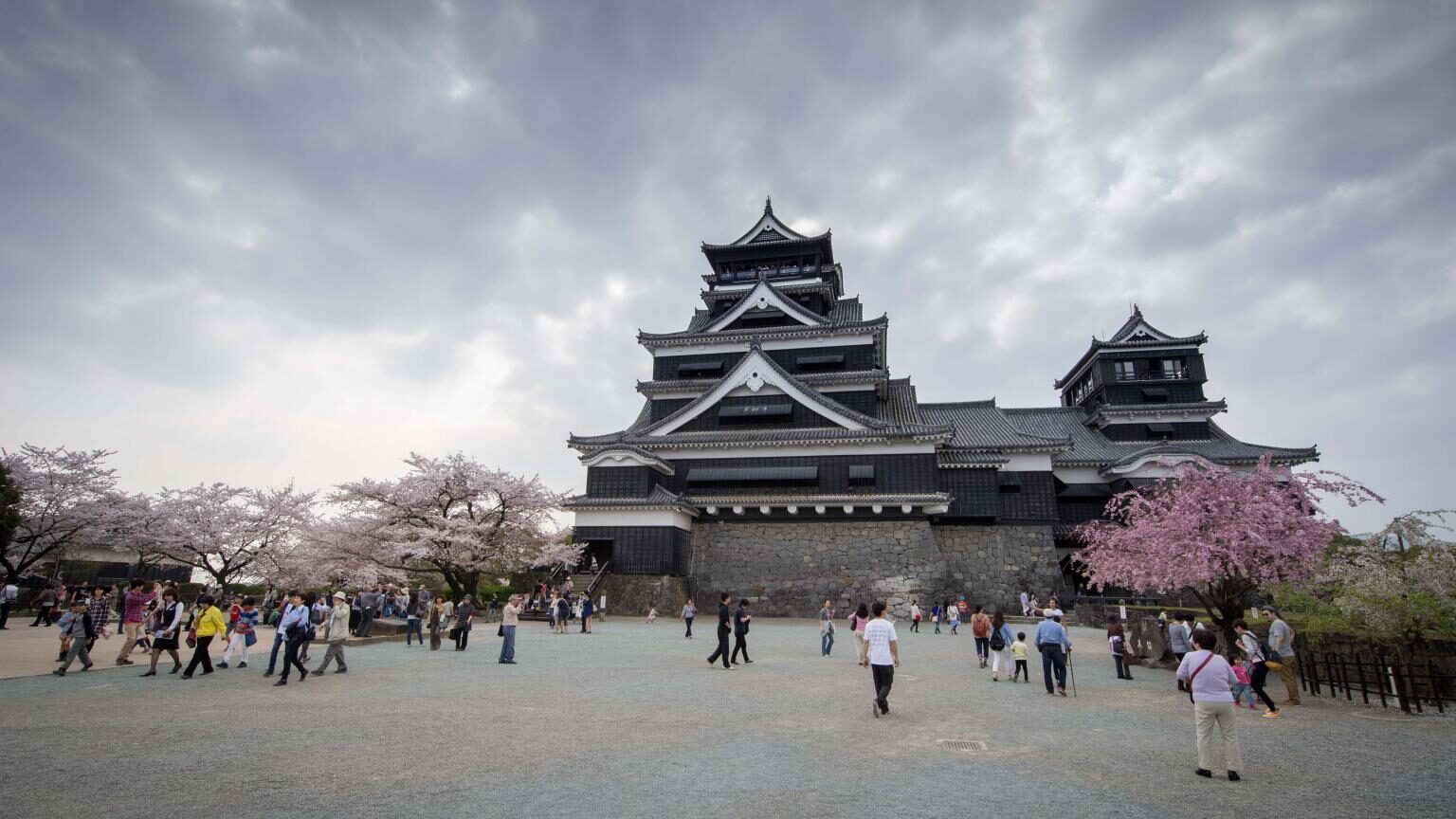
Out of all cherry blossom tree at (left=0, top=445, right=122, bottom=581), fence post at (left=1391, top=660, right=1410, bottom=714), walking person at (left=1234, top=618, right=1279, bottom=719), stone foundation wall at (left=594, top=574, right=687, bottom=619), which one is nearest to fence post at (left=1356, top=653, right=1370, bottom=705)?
fence post at (left=1391, top=660, right=1410, bottom=714)

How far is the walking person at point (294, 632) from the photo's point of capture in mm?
11445

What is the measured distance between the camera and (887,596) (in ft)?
94.9

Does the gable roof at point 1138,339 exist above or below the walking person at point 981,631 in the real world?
above

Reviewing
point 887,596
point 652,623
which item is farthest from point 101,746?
point 887,596

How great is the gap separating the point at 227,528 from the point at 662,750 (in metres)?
38.2

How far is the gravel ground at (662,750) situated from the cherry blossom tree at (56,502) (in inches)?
1110

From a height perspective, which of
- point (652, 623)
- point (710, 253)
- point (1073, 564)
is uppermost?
point (710, 253)

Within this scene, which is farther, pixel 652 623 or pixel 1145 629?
pixel 652 623

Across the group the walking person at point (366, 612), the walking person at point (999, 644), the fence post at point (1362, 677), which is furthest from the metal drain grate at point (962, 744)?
the walking person at point (366, 612)

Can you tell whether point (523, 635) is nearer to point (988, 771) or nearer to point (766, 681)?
point (766, 681)

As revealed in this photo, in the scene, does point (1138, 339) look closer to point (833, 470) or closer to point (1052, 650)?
point (833, 470)

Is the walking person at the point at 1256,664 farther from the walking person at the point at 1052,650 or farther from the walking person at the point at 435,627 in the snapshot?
the walking person at the point at 435,627

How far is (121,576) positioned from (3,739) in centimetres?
4693

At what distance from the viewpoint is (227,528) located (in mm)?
35031
